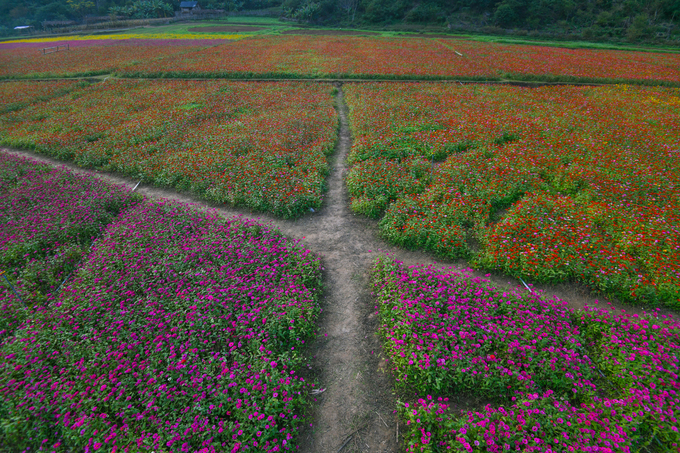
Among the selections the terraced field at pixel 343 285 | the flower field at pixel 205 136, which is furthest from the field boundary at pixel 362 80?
the terraced field at pixel 343 285

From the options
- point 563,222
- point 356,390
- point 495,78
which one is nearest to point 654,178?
point 563,222

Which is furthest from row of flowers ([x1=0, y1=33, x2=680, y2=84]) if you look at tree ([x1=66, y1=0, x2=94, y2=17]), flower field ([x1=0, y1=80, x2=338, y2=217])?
tree ([x1=66, y1=0, x2=94, y2=17])

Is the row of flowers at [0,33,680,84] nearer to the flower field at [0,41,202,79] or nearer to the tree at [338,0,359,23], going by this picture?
the flower field at [0,41,202,79]

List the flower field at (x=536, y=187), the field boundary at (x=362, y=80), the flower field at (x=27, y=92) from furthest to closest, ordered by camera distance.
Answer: the field boundary at (x=362, y=80) < the flower field at (x=27, y=92) < the flower field at (x=536, y=187)

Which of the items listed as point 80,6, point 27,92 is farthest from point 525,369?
point 80,6

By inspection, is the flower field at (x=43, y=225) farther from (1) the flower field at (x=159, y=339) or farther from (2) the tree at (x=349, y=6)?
(2) the tree at (x=349, y=6)

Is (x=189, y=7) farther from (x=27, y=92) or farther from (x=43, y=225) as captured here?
(x=43, y=225)

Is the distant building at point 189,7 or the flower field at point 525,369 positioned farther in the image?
the distant building at point 189,7
